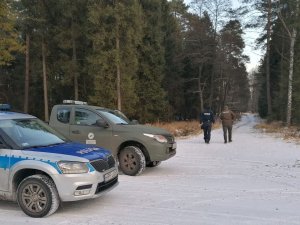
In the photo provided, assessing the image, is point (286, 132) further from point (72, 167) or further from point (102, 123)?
point (72, 167)

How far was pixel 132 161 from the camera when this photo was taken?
10078 millimetres

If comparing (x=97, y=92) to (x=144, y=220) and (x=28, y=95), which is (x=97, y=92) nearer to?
(x=28, y=95)

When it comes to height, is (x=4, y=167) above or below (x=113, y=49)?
below

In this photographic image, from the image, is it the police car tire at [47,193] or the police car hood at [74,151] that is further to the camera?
→ the police car hood at [74,151]

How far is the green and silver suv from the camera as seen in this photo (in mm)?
10070

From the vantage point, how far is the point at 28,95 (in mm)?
45656

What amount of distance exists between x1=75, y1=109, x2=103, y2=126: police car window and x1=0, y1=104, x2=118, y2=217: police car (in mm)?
3682

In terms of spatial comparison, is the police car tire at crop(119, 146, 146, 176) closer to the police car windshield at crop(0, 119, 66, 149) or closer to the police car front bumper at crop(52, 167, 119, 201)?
the police car windshield at crop(0, 119, 66, 149)

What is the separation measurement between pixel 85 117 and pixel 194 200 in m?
4.52

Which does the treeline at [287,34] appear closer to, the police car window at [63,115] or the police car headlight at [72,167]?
the police car window at [63,115]

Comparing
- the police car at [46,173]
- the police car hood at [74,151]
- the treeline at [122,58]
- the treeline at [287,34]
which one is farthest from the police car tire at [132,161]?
the treeline at [122,58]

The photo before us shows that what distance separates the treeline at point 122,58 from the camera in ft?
116

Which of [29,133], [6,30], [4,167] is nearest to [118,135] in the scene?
[29,133]

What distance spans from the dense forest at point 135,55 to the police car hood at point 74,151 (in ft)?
61.1
